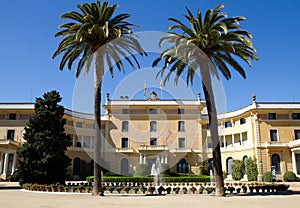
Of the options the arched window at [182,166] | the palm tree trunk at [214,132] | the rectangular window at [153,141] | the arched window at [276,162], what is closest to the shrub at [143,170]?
the rectangular window at [153,141]

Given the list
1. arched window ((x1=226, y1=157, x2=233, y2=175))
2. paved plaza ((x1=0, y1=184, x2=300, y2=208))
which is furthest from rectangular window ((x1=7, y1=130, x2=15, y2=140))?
arched window ((x1=226, y1=157, x2=233, y2=175))

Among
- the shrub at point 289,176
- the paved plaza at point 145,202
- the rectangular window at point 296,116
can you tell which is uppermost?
the rectangular window at point 296,116

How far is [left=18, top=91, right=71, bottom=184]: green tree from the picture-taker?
24.6 meters

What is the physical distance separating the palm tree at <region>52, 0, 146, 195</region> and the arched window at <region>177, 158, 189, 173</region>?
29720 millimetres

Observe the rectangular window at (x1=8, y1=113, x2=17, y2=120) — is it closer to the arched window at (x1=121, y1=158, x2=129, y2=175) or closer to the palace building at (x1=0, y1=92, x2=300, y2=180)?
the palace building at (x1=0, y1=92, x2=300, y2=180)

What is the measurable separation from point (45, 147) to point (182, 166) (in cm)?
Result: 2670

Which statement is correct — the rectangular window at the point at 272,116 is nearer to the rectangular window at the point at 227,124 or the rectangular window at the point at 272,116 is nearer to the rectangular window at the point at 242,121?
the rectangular window at the point at 242,121

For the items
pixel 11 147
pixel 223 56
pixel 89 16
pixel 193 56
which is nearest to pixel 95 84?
pixel 89 16

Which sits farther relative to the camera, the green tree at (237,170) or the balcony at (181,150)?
the balcony at (181,150)

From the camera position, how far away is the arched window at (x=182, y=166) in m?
46.7

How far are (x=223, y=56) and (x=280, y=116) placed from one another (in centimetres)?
2831

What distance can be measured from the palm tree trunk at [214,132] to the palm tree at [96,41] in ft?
16.9

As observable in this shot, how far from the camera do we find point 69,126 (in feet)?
152

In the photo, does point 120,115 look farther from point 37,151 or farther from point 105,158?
point 37,151
